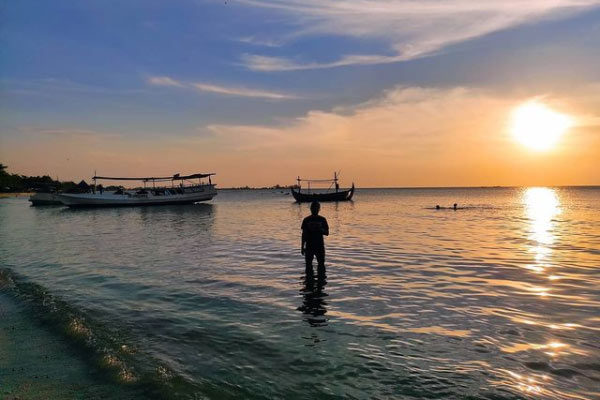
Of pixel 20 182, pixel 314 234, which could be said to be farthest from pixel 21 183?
pixel 314 234

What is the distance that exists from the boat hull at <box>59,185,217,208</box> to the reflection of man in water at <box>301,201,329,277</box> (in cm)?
6206

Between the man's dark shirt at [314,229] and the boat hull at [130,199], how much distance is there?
62.2 metres

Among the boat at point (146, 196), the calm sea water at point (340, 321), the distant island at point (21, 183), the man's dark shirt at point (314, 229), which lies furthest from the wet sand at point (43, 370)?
the distant island at point (21, 183)

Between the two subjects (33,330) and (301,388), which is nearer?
(301,388)

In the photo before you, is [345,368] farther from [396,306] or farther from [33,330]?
[33,330]

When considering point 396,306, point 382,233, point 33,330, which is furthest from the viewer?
point 382,233

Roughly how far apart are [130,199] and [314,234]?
206 feet

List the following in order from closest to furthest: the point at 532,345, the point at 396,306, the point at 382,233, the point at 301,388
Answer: the point at 301,388 → the point at 532,345 → the point at 396,306 → the point at 382,233

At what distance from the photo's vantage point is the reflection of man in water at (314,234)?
1138 centimetres

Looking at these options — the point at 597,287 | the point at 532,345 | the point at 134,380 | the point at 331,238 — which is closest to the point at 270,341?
the point at 134,380

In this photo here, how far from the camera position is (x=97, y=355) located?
6152 millimetres

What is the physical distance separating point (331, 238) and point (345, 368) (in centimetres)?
1820

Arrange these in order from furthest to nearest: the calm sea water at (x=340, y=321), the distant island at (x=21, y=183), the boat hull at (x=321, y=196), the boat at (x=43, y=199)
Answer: the distant island at (x=21, y=183)
the boat hull at (x=321, y=196)
the boat at (x=43, y=199)
the calm sea water at (x=340, y=321)

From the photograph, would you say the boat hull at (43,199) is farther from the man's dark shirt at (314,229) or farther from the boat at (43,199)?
the man's dark shirt at (314,229)
